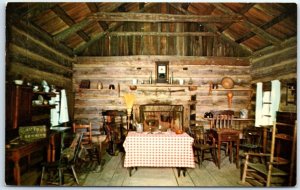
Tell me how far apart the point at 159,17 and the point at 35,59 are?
2399 millimetres

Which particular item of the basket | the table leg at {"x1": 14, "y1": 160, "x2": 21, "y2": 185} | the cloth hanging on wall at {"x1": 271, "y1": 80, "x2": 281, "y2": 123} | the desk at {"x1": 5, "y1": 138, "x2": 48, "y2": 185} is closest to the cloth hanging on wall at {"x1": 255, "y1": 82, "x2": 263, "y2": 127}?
the cloth hanging on wall at {"x1": 271, "y1": 80, "x2": 281, "y2": 123}

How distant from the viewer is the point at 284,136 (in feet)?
14.1

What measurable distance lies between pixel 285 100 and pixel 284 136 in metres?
0.94

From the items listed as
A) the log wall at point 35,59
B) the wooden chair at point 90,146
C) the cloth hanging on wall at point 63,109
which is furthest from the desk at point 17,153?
the cloth hanging on wall at point 63,109

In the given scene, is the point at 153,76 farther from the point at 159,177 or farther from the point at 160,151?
the point at 159,177

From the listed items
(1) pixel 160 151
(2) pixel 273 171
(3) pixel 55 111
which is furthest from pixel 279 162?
(3) pixel 55 111

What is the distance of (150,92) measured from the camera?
714cm

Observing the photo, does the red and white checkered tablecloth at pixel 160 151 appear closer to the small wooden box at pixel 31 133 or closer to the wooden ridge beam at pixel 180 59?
the small wooden box at pixel 31 133

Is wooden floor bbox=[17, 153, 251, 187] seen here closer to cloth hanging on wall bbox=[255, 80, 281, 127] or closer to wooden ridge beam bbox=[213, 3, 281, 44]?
cloth hanging on wall bbox=[255, 80, 281, 127]

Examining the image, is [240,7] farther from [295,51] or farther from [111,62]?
[111,62]

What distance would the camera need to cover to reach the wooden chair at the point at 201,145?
17.7 ft

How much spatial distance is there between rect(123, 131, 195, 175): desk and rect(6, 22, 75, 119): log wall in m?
1.96

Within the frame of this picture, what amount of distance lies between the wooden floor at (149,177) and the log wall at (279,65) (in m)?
A: 1.50

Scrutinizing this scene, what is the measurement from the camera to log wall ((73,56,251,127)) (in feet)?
23.1
